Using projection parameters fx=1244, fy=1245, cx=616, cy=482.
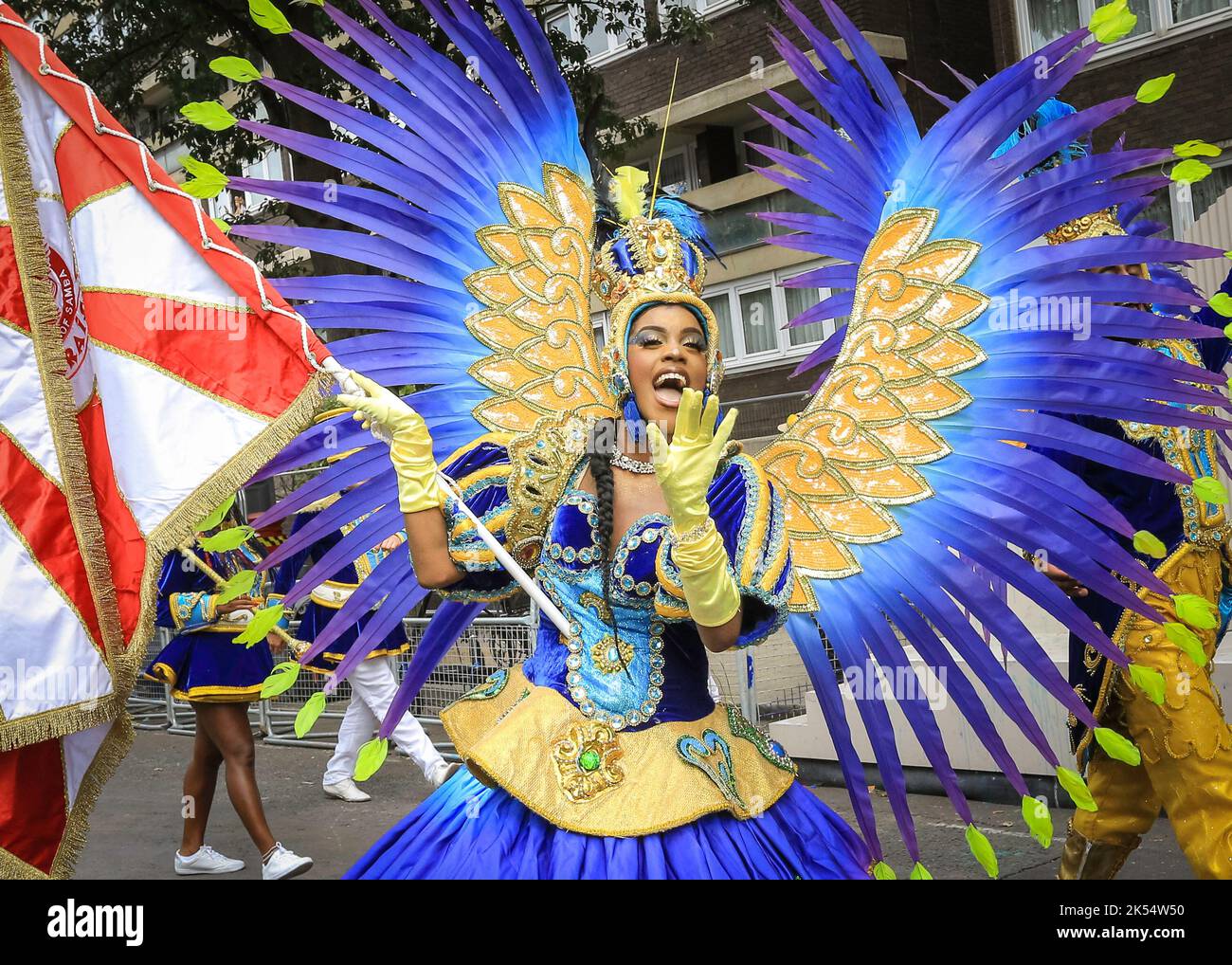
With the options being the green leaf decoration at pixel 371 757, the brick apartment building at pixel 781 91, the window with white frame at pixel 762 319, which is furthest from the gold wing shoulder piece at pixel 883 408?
the window with white frame at pixel 762 319

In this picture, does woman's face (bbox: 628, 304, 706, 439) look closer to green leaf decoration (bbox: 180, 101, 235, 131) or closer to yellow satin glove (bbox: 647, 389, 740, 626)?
yellow satin glove (bbox: 647, 389, 740, 626)

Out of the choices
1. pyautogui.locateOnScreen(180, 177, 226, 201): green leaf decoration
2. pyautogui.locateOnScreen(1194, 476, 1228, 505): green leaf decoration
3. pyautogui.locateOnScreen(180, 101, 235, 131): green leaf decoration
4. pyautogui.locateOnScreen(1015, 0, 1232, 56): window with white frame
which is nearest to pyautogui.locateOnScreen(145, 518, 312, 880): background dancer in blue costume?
pyautogui.locateOnScreen(180, 177, 226, 201): green leaf decoration

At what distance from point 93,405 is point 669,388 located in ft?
4.76

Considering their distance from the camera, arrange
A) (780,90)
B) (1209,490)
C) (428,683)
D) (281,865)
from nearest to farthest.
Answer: (1209,490) < (281,865) < (428,683) < (780,90)

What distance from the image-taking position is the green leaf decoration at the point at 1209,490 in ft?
10.7

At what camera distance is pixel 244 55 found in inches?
412

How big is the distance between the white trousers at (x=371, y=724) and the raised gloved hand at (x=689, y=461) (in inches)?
183

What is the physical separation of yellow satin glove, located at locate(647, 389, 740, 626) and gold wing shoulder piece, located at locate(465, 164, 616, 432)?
3.04 ft

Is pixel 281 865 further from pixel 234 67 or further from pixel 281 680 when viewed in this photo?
pixel 234 67

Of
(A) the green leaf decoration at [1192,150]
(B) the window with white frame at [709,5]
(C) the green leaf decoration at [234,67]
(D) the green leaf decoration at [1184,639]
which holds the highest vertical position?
(B) the window with white frame at [709,5]

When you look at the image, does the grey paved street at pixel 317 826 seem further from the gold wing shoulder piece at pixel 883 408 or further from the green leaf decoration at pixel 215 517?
the green leaf decoration at pixel 215 517

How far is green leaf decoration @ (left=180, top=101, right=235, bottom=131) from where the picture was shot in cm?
324

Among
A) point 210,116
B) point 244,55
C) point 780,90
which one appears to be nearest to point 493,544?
point 210,116
